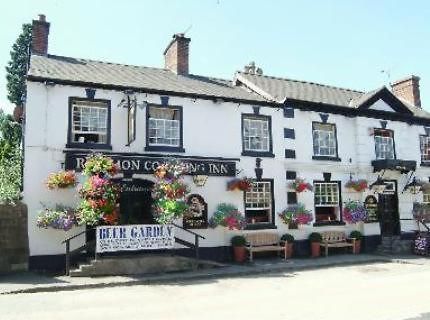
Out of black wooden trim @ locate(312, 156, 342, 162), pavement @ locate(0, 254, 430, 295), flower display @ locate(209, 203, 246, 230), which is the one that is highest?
black wooden trim @ locate(312, 156, 342, 162)

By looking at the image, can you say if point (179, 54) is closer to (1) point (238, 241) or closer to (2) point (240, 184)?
(2) point (240, 184)

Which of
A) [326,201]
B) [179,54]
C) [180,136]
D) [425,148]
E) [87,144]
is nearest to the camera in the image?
[87,144]

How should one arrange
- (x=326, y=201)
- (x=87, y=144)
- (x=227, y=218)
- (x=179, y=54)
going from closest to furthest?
(x=87, y=144) → (x=227, y=218) → (x=326, y=201) → (x=179, y=54)

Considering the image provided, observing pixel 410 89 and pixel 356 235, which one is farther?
pixel 410 89

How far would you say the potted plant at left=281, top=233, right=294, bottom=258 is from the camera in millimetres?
17312

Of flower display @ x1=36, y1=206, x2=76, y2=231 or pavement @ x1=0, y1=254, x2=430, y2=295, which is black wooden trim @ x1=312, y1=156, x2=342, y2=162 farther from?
flower display @ x1=36, y1=206, x2=76, y2=231

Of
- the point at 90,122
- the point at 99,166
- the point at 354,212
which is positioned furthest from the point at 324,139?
the point at 99,166

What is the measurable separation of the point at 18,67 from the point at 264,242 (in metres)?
21.9

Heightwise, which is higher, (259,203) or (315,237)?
(259,203)

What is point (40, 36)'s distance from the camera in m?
17.8

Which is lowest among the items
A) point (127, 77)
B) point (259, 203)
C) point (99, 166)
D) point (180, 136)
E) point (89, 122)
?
point (259, 203)

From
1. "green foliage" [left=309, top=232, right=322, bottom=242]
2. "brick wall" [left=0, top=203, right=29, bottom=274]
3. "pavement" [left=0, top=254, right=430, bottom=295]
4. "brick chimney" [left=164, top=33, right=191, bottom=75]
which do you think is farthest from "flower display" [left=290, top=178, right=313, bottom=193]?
"brick wall" [left=0, top=203, right=29, bottom=274]

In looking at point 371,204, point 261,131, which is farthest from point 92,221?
point 371,204

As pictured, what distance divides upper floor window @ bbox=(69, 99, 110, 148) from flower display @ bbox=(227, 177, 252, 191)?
499 cm
